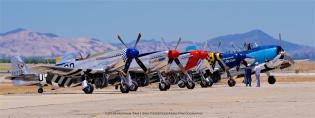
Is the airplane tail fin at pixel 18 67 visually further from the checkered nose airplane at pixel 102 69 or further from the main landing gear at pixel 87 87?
the main landing gear at pixel 87 87

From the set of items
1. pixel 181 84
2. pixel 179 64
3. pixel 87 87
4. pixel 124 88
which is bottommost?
pixel 124 88

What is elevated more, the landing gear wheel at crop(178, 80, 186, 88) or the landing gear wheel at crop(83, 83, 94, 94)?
the landing gear wheel at crop(178, 80, 186, 88)

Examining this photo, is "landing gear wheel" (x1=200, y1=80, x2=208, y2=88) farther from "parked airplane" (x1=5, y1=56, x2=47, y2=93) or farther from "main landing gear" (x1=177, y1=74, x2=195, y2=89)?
"parked airplane" (x1=5, y1=56, x2=47, y2=93)

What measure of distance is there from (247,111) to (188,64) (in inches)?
1033

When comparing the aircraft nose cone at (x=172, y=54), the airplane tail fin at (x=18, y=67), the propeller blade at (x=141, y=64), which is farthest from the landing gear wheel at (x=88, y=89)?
the airplane tail fin at (x=18, y=67)

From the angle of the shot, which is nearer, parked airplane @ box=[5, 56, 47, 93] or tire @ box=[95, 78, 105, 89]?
tire @ box=[95, 78, 105, 89]

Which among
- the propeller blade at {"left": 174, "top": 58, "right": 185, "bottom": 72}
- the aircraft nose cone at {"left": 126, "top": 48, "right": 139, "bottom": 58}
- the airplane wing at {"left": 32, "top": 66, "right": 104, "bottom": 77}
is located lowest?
the airplane wing at {"left": 32, "top": 66, "right": 104, "bottom": 77}

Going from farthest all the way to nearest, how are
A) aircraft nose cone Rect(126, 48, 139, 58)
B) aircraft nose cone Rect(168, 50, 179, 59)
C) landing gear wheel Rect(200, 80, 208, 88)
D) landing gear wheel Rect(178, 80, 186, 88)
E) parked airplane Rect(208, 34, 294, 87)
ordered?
1. parked airplane Rect(208, 34, 294, 87)
2. landing gear wheel Rect(200, 80, 208, 88)
3. landing gear wheel Rect(178, 80, 186, 88)
4. aircraft nose cone Rect(168, 50, 179, 59)
5. aircraft nose cone Rect(126, 48, 139, 58)

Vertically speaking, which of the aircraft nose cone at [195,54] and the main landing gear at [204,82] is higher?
the aircraft nose cone at [195,54]

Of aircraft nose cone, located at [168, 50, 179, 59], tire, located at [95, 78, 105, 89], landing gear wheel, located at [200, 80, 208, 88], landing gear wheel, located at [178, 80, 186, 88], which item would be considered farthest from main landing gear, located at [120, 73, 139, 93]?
landing gear wheel, located at [200, 80, 208, 88]

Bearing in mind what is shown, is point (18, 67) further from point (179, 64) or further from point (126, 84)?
point (126, 84)

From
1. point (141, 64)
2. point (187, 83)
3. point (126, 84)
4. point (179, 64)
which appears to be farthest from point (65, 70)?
point (187, 83)

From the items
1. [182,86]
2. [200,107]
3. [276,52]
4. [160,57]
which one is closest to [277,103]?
[200,107]

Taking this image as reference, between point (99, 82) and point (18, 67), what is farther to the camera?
point (18, 67)
